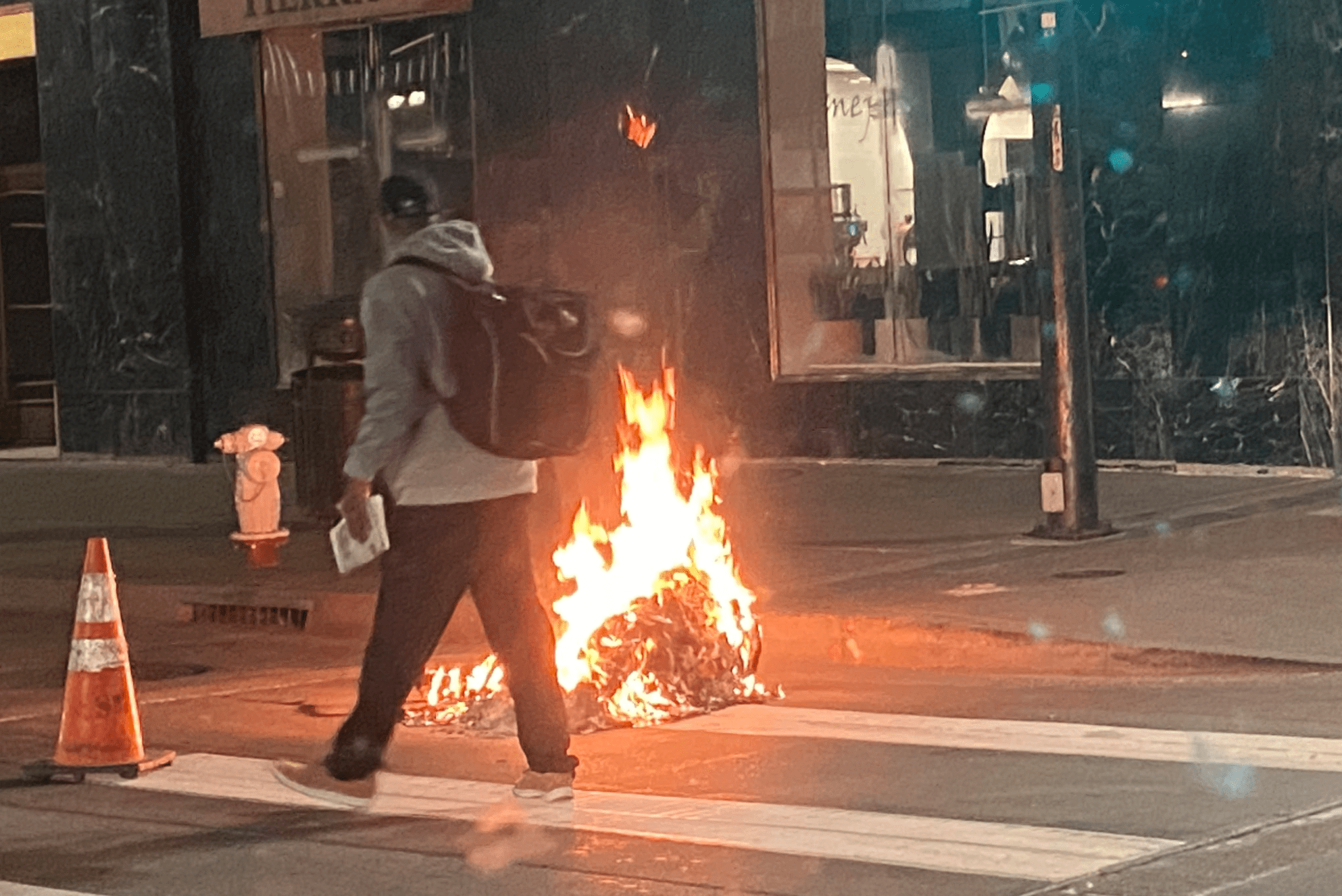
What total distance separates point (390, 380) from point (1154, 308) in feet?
30.9

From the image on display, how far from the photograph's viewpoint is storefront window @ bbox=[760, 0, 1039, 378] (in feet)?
55.8

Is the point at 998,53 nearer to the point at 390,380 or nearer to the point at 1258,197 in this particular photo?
the point at 1258,197

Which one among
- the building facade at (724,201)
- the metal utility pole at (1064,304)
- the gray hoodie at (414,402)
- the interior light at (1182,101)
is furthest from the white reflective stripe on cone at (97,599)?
the interior light at (1182,101)

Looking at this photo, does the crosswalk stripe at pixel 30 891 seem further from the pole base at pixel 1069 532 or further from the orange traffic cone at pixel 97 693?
the pole base at pixel 1069 532

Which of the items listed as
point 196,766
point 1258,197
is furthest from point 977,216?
point 196,766

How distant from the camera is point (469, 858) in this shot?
6930 mm

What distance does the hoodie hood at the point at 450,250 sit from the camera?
744cm

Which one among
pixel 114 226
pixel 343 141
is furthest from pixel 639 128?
pixel 114 226

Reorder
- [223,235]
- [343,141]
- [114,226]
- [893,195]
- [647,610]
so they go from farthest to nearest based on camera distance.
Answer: [114,226] → [223,235] → [343,141] → [893,195] → [647,610]

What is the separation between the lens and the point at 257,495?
13672mm

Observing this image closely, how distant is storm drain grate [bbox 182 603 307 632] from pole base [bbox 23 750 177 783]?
3.99 metres

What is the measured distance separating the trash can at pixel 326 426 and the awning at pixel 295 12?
4.70 metres

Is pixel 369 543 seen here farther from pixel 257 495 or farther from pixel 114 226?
pixel 114 226

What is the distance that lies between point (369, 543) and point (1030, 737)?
7.94 feet
